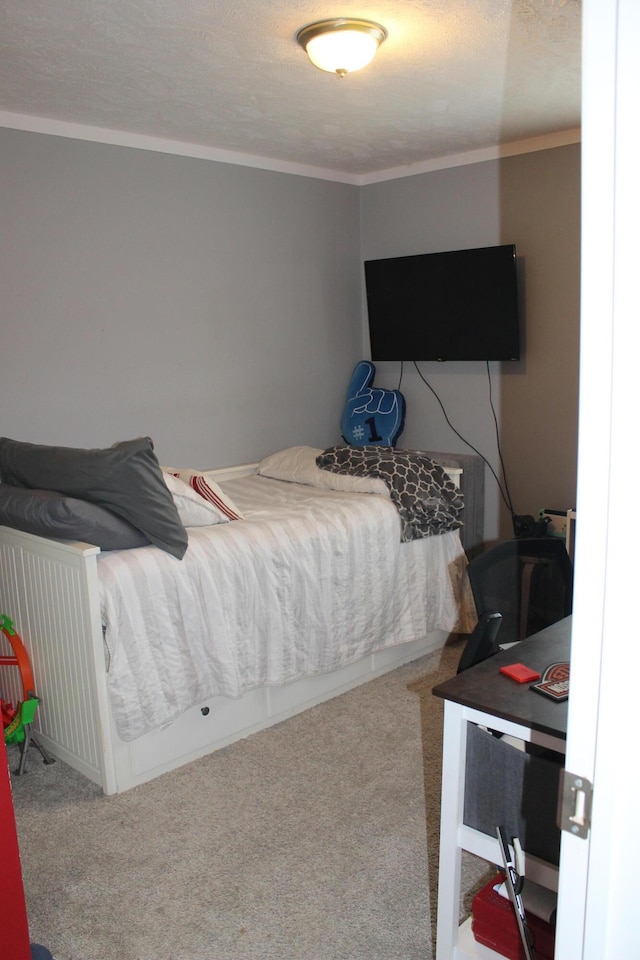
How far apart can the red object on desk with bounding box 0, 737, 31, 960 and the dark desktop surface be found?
0.89 metres

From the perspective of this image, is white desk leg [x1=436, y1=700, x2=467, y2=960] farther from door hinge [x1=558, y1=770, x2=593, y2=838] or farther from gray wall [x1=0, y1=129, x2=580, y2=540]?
gray wall [x1=0, y1=129, x2=580, y2=540]

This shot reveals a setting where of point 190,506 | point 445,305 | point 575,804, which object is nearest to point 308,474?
point 190,506

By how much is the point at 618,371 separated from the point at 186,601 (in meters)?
2.15

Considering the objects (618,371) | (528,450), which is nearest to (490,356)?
(528,450)

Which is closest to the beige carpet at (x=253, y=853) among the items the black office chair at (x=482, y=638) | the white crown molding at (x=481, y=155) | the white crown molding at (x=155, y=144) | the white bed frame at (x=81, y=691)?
the white bed frame at (x=81, y=691)

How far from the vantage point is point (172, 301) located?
398 cm

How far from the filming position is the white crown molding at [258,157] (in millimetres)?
3422

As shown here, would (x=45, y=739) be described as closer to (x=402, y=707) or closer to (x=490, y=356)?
(x=402, y=707)

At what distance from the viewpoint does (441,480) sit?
12.3 ft

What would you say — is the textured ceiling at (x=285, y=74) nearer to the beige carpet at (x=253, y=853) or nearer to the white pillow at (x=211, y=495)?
the white pillow at (x=211, y=495)

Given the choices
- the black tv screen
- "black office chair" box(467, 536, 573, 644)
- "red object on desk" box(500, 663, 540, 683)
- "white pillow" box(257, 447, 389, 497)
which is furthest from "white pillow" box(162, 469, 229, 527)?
the black tv screen

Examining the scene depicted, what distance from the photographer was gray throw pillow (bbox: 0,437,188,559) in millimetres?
2590

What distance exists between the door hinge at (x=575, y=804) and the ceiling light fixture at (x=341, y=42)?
235 centimetres

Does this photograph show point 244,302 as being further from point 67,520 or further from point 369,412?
point 67,520
